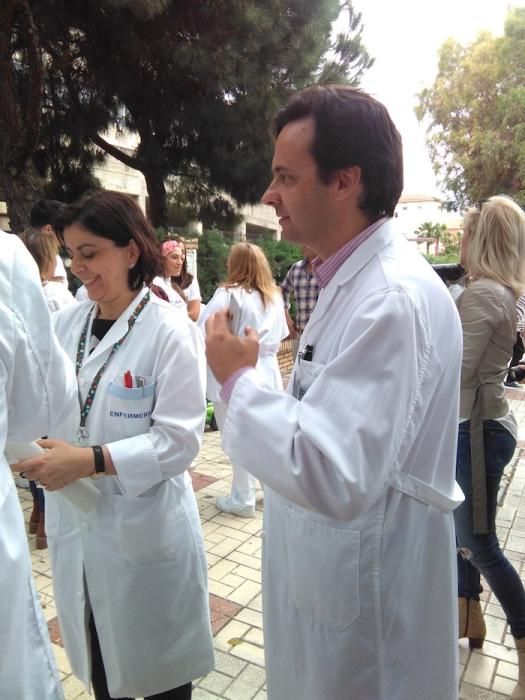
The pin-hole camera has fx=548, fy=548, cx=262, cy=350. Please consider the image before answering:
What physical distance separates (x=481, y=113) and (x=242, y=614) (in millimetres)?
25942

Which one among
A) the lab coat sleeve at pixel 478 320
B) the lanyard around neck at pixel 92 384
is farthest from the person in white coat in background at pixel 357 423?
the lab coat sleeve at pixel 478 320

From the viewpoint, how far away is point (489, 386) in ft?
7.64

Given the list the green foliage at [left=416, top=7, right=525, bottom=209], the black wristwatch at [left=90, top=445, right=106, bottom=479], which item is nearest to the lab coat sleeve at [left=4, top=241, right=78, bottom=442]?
the black wristwatch at [left=90, top=445, right=106, bottom=479]

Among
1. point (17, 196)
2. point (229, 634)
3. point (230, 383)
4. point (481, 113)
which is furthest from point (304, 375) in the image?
point (481, 113)

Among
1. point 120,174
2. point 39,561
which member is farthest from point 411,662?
point 120,174

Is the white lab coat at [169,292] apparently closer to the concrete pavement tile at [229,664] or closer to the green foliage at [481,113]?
the concrete pavement tile at [229,664]

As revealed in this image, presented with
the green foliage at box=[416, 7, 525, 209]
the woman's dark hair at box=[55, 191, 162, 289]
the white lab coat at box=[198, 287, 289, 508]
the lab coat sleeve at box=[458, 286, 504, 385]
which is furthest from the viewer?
the green foliage at box=[416, 7, 525, 209]

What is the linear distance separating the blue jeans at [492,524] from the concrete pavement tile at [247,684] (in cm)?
108

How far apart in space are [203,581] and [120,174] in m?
15.4

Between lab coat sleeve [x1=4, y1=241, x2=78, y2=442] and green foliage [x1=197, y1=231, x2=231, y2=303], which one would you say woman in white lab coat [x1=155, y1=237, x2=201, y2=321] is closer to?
green foliage [x1=197, y1=231, x2=231, y2=303]

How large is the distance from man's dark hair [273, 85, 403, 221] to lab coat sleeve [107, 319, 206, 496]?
82 cm

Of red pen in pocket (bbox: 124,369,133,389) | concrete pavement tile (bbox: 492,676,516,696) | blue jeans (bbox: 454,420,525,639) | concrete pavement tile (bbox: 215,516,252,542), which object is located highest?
red pen in pocket (bbox: 124,369,133,389)

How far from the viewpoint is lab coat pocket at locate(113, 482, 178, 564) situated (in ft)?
5.67

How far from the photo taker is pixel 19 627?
113 centimetres
